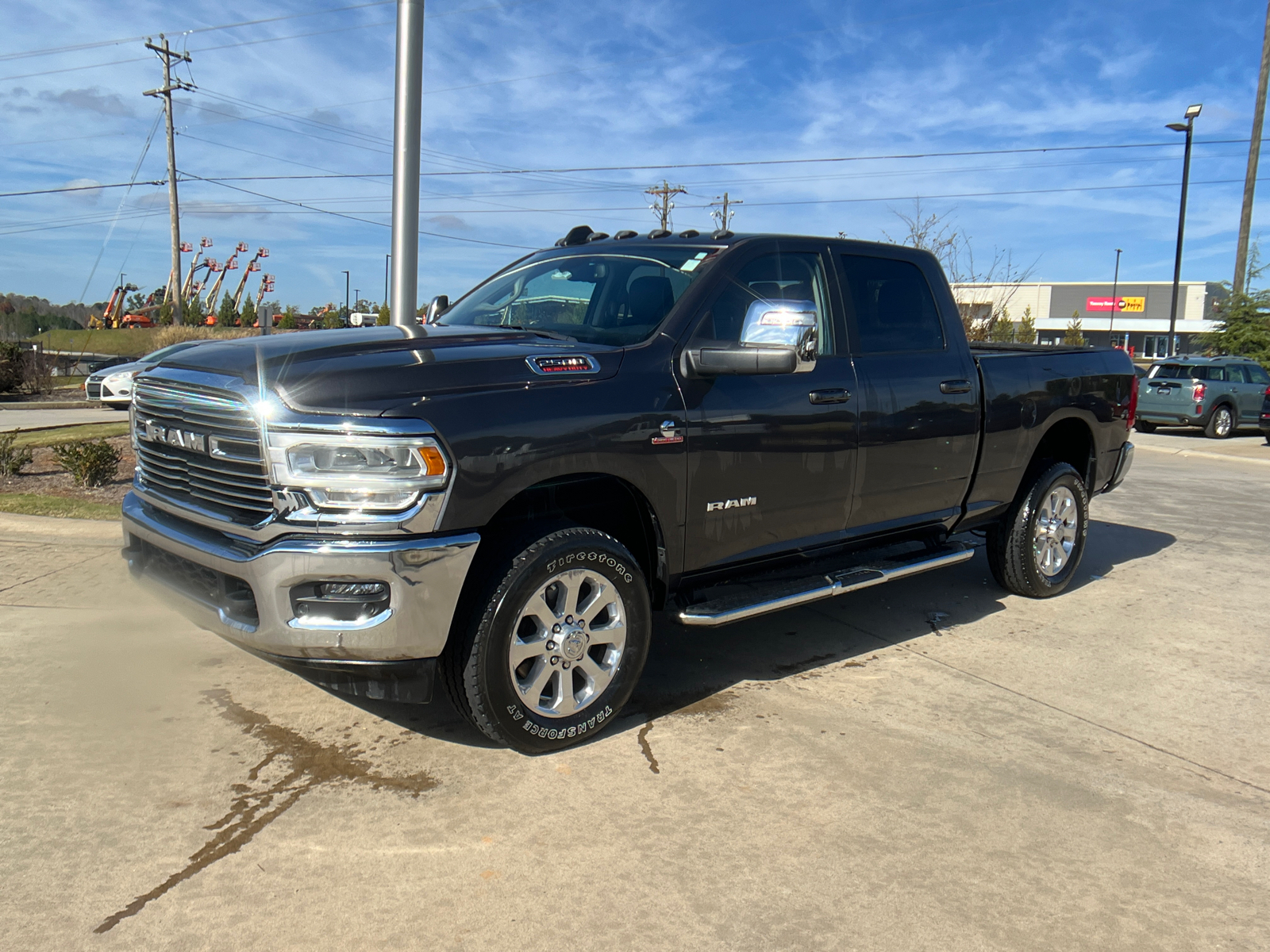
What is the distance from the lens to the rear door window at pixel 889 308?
16.4ft

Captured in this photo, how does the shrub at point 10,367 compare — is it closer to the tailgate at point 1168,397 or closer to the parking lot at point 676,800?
the parking lot at point 676,800

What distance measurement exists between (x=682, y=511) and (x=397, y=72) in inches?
227

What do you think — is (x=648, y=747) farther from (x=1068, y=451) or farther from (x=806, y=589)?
(x=1068, y=451)

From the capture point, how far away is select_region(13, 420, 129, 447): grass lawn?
10406mm

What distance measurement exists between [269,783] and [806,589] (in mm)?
2379

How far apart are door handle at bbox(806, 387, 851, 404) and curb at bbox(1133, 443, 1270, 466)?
39.7 feet

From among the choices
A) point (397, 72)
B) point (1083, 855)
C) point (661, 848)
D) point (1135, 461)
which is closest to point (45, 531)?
point (397, 72)

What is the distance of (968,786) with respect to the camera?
12.0 feet

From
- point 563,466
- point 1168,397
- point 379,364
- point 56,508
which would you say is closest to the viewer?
point 379,364

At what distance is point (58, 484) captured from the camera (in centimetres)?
830

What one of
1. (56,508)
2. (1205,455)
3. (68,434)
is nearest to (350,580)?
(56,508)

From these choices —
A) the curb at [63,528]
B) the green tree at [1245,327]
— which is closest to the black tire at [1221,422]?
the green tree at [1245,327]

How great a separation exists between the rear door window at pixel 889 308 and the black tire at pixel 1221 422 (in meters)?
17.4

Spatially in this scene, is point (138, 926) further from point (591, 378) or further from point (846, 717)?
point (846, 717)
